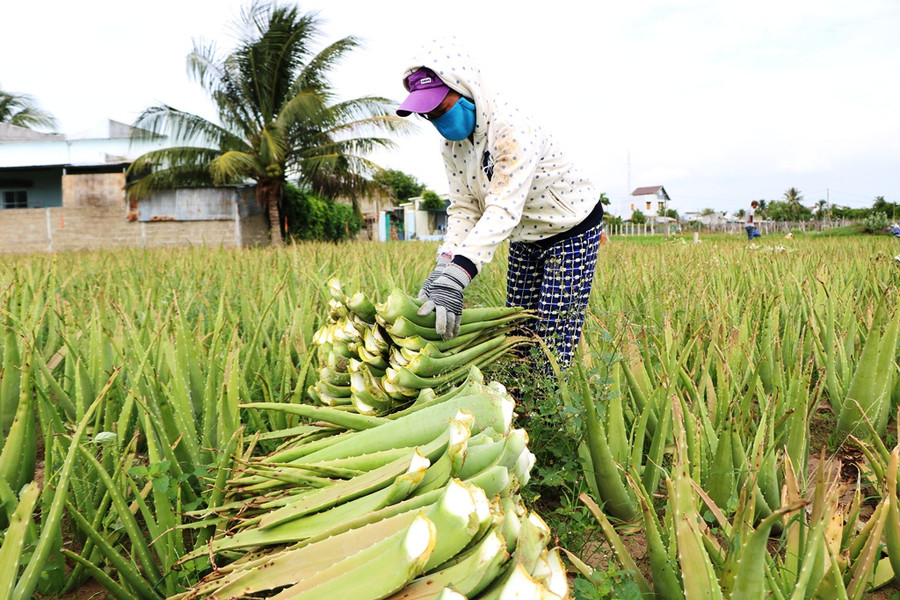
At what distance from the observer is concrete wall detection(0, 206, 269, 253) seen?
14.5 metres

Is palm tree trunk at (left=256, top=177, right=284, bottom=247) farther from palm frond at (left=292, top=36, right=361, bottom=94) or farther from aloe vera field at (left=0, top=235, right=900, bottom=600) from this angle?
aloe vera field at (left=0, top=235, right=900, bottom=600)

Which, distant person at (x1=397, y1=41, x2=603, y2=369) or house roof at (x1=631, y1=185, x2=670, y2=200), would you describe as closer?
distant person at (x1=397, y1=41, x2=603, y2=369)

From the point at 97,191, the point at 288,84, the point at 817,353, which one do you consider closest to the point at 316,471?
the point at 817,353

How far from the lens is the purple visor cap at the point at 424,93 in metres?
1.78

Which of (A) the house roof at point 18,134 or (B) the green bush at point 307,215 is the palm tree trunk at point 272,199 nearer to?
(B) the green bush at point 307,215

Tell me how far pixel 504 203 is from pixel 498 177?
10 centimetres

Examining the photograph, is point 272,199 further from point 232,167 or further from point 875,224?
point 875,224

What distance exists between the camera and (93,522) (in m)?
1.21

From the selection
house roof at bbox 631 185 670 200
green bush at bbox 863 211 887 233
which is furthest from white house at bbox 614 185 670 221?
green bush at bbox 863 211 887 233

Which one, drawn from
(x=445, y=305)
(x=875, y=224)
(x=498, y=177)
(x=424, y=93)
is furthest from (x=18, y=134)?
(x=875, y=224)

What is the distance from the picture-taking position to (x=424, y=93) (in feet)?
5.90

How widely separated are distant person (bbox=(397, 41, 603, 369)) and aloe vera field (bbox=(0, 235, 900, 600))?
0.17 metres

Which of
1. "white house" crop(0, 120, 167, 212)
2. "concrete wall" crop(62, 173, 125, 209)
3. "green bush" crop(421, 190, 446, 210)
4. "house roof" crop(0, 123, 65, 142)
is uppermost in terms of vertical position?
"house roof" crop(0, 123, 65, 142)

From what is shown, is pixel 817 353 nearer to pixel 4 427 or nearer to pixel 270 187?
pixel 4 427
